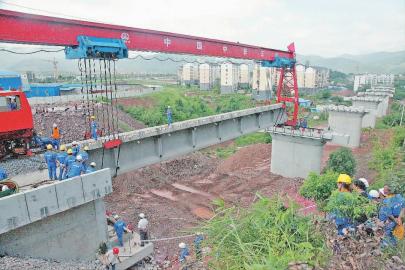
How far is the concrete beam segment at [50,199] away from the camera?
7.19m

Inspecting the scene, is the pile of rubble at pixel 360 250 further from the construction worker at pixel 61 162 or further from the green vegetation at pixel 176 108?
the green vegetation at pixel 176 108

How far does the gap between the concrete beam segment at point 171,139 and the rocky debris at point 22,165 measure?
174 centimetres

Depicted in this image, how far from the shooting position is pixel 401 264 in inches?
142

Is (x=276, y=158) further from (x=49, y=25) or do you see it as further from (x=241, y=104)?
(x=241, y=104)

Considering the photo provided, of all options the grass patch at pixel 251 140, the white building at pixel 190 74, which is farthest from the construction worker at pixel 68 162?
the white building at pixel 190 74

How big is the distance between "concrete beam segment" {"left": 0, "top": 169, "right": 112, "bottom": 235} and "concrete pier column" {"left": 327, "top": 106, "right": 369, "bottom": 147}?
92.5 ft

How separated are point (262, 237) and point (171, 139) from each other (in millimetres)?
10254

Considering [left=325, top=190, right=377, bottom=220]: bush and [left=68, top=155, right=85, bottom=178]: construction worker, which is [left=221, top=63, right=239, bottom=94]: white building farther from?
[left=325, top=190, right=377, bottom=220]: bush

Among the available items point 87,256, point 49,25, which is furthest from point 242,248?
point 49,25


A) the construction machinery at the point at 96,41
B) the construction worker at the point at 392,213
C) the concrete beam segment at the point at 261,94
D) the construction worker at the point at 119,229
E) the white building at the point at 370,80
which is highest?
the construction machinery at the point at 96,41

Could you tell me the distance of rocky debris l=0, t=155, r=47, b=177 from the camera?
9.81m

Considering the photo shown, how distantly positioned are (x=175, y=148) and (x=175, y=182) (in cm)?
900

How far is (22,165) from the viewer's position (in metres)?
10.1

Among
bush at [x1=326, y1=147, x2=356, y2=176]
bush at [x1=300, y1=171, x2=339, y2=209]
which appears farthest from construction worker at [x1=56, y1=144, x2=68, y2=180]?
bush at [x1=326, y1=147, x2=356, y2=176]
